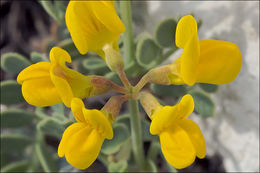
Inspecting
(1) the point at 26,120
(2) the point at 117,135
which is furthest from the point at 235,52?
(1) the point at 26,120

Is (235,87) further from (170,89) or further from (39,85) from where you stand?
(39,85)

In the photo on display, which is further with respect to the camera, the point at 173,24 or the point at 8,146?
the point at 8,146

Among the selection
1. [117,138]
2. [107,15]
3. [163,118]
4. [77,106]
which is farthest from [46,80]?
[117,138]

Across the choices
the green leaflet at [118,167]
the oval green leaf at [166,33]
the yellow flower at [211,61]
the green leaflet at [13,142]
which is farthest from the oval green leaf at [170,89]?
the green leaflet at [13,142]

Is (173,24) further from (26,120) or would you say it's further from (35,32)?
(35,32)

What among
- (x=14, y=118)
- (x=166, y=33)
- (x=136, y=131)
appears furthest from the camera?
(x=14, y=118)

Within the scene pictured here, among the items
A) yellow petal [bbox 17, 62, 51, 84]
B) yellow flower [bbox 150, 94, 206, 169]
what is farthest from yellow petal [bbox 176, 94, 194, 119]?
yellow petal [bbox 17, 62, 51, 84]
